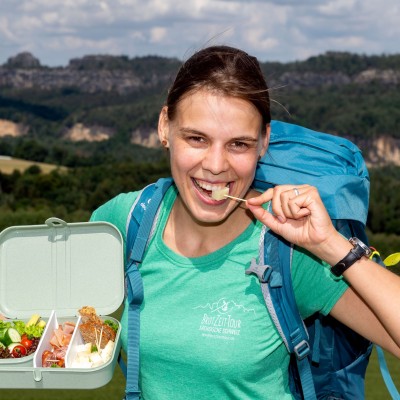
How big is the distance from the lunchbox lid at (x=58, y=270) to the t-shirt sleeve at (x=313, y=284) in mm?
864

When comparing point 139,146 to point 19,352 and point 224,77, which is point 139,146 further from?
point 224,77

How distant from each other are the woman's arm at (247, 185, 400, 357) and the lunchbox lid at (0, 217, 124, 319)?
90 cm

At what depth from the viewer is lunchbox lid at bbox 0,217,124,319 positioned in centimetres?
326

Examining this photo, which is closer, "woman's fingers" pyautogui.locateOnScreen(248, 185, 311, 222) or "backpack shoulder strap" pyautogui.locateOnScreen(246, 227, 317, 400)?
"woman's fingers" pyautogui.locateOnScreen(248, 185, 311, 222)

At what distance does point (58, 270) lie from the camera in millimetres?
3309

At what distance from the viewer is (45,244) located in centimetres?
329

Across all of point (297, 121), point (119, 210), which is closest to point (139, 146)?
point (297, 121)

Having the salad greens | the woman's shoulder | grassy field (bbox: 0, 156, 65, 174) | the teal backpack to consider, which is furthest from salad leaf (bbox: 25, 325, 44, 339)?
grassy field (bbox: 0, 156, 65, 174)

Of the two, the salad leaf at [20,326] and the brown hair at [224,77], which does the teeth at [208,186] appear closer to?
the brown hair at [224,77]

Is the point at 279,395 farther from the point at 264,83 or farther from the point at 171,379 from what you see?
the point at 264,83

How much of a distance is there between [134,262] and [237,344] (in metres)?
0.57

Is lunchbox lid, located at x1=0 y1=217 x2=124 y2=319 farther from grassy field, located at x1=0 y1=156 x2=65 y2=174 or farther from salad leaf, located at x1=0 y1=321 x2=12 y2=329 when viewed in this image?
grassy field, located at x1=0 y1=156 x2=65 y2=174

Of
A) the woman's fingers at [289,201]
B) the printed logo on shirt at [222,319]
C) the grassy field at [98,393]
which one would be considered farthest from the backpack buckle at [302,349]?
the grassy field at [98,393]

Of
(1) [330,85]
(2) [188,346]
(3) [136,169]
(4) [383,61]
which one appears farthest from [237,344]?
(4) [383,61]
